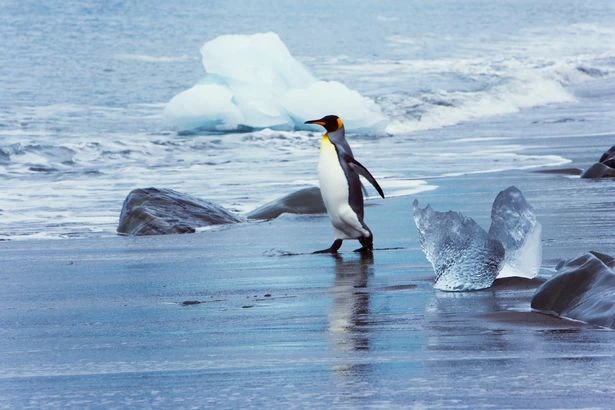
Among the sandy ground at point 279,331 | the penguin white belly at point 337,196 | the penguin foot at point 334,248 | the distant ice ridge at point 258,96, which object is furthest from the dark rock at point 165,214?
the distant ice ridge at point 258,96

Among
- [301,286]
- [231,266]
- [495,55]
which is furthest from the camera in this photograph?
[495,55]

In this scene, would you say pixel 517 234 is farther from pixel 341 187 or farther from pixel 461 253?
pixel 341 187

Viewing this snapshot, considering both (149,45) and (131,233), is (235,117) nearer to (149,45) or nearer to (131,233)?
(131,233)

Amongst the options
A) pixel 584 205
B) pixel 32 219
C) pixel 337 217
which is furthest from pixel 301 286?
pixel 32 219

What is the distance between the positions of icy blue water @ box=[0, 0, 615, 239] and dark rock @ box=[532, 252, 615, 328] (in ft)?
15.6

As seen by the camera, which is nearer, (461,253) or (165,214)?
(461,253)

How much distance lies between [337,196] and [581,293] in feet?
10.7

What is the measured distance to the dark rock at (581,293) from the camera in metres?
5.46

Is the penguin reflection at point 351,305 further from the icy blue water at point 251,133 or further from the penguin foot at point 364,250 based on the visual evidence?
the icy blue water at point 251,133

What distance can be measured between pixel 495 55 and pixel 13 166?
31.1 meters

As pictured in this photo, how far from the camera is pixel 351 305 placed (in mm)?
6219

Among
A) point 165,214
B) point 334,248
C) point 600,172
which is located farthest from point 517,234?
point 600,172

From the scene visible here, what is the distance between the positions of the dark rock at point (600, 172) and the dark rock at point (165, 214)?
334 centimetres

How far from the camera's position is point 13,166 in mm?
16484
